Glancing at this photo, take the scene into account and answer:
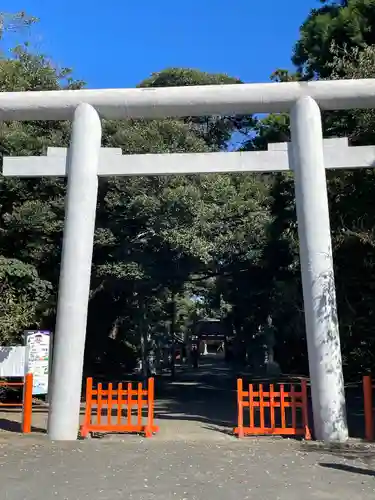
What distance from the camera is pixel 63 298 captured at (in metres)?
9.91

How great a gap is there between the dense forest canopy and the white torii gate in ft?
4.82

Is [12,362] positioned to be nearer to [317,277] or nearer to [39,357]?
[39,357]

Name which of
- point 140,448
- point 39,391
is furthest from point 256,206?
point 140,448

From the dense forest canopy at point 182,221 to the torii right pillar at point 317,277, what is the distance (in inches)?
48.4

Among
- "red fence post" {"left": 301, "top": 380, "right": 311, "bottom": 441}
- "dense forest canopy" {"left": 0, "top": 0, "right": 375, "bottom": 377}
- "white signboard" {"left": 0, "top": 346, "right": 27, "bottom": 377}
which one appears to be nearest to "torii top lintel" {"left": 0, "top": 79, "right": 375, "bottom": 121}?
"dense forest canopy" {"left": 0, "top": 0, "right": 375, "bottom": 377}

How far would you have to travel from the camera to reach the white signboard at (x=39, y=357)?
11.1 metres

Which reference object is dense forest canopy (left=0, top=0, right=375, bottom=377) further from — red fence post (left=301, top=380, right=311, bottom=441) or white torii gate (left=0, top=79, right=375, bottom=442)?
red fence post (left=301, top=380, right=311, bottom=441)

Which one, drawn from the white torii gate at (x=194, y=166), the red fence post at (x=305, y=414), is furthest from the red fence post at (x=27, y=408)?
the red fence post at (x=305, y=414)

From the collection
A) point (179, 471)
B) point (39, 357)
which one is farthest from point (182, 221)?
point (179, 471)

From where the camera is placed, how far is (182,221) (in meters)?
16.3

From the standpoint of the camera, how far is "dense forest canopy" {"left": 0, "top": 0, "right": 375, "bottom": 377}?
13164 mm

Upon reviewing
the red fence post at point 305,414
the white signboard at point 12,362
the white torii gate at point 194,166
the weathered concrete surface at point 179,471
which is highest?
the white torii gate at point 194,166

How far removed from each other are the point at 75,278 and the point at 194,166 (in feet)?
10.1

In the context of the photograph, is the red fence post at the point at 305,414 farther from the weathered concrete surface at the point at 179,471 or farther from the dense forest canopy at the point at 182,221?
the dense forest canopy at the point at 182,221
